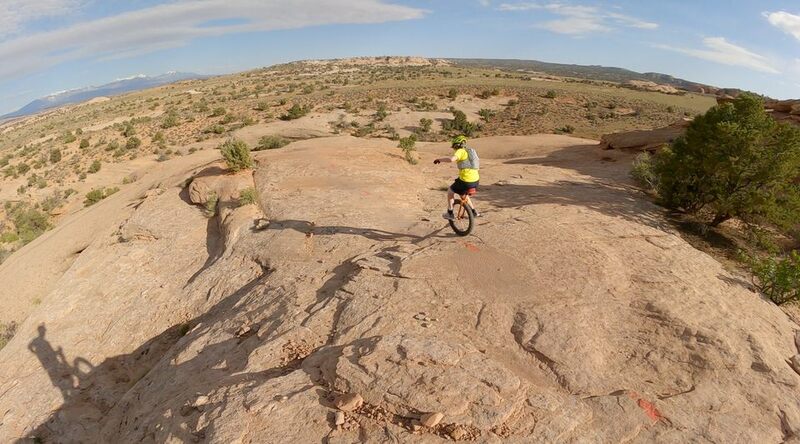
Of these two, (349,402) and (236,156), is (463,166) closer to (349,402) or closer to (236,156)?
(349,402)

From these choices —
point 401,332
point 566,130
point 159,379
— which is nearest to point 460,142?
point 401,332

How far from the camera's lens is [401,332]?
5625 millimetres

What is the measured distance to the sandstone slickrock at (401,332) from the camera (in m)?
4.59

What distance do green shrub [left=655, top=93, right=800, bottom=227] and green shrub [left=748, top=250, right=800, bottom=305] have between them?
10.8 ft

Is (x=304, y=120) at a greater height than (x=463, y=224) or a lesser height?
greater

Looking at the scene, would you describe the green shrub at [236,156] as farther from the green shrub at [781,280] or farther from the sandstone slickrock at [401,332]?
the green shrub at [781,280]

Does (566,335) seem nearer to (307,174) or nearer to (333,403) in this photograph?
(333,403)

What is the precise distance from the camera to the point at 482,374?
15.7 feet

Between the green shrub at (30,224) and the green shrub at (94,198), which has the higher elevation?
the green shrub at (94,198)

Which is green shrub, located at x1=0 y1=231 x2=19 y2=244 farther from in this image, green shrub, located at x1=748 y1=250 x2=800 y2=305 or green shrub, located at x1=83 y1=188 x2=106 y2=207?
green shrub, located at x1=748 y1=250 x2=800 y2=305

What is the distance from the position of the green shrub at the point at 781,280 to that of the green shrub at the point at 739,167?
3292mm

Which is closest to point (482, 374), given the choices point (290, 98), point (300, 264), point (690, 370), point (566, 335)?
point (566, 335)

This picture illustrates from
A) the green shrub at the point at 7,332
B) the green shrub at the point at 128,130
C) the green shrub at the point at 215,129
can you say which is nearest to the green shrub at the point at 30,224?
the green shrub at the point at 7,332

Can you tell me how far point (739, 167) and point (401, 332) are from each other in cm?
1050
